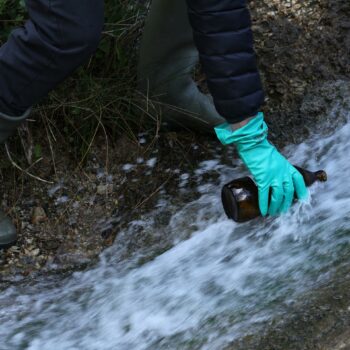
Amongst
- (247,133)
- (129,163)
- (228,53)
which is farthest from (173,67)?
(228,53)

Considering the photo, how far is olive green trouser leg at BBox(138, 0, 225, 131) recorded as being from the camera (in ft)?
8.75

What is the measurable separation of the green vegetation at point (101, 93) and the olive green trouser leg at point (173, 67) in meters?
0.11

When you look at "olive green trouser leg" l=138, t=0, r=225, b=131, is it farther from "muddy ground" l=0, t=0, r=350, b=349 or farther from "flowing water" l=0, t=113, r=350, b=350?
"flowing water" l=0, t=113, r=350, b=350

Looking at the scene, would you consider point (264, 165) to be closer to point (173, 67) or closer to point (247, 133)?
point (247, 133)

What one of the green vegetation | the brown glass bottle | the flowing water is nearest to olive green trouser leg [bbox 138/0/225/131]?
the green vegetation

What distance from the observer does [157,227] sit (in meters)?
2.79

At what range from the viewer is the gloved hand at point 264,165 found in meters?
→ 2.27

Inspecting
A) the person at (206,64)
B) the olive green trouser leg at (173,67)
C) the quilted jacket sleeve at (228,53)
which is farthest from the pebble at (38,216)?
the quilted jacket sleeve at (228,53)

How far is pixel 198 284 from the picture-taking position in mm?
2336

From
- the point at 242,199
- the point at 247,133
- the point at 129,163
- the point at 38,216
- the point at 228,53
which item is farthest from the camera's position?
the point at 129,163

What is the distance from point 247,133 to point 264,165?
0.13 metres

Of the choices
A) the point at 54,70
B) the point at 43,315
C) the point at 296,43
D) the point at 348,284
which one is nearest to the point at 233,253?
the point at 348,284

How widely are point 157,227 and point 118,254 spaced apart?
195mm

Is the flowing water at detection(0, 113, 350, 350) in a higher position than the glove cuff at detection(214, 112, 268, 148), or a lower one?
lower
